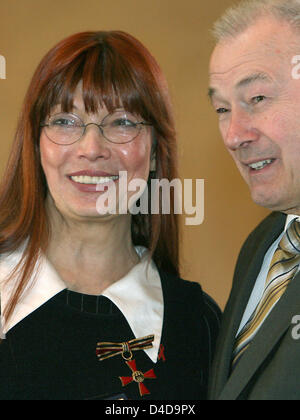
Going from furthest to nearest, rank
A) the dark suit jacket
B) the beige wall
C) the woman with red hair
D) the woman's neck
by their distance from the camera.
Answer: the beige wall → the woman's neck → the woman with red hair → the dark suit jacket

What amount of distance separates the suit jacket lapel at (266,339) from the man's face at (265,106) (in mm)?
245

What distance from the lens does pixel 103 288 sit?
1.72 m

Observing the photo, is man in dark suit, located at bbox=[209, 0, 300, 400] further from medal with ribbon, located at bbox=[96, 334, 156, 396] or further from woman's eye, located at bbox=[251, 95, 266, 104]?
medal with ribbon, located at bbox=[96, 334, 156, 396]

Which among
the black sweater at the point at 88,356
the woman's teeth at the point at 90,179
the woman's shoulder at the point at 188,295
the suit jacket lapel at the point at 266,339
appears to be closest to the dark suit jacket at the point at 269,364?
the suit jacket lapel at the point at 266,339

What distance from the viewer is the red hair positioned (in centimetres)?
159

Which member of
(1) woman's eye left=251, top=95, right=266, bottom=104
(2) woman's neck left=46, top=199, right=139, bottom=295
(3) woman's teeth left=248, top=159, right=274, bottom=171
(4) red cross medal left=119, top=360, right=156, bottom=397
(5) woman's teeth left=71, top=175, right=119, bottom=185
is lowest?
(4) red cross medal left=119, top=360, right=156, bottom=397

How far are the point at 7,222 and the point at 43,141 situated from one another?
240mm

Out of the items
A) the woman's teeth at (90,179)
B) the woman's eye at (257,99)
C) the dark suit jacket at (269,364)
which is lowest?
the dark suit jacket at (269,364)

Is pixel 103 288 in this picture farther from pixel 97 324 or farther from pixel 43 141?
pixel 43 141

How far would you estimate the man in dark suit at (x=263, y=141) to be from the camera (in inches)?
53.4

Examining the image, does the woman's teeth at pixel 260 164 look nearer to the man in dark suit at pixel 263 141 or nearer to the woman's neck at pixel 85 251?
the man in dark suit at pixel 263 141

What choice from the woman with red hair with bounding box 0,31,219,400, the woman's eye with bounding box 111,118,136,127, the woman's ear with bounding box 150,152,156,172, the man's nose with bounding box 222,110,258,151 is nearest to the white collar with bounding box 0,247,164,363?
the woman with red hair with bounding box 0,31,219,400

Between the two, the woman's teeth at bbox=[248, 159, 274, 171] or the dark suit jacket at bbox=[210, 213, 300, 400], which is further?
the woman's teeth at bbox=[248, 159, 274, 171]

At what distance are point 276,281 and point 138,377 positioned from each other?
16.5 inches
